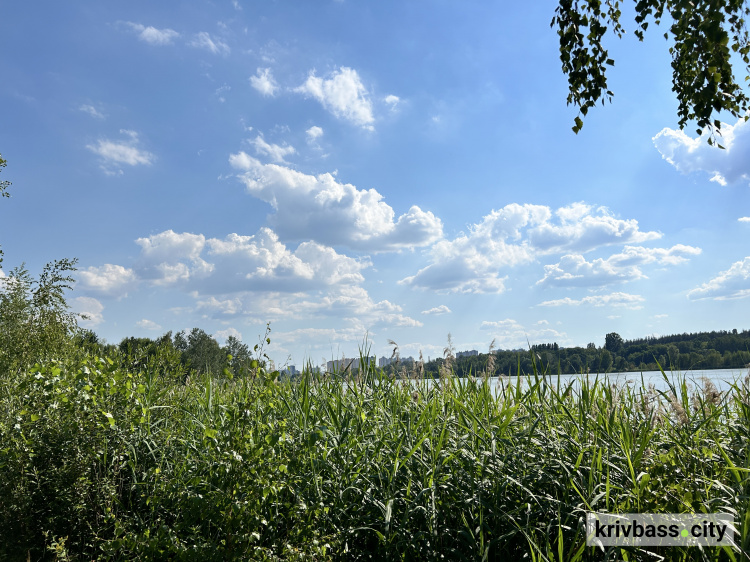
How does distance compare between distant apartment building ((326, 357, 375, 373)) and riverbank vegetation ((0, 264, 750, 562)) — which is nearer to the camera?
riverbank vegetation ((0, 264, 750, 562))

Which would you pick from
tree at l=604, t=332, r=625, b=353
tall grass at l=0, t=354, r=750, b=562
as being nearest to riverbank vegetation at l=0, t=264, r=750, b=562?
tall grass at l=0, t=354, r=750, b=562

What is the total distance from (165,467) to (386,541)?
2144 mm

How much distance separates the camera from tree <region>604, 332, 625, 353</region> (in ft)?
16.7

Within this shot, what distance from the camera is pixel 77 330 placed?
10578mm

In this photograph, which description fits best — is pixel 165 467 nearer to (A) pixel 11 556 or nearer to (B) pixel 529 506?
(A) pixel 11 556

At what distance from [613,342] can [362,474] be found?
3.65m

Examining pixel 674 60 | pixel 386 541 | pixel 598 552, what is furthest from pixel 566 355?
pixel 674 60

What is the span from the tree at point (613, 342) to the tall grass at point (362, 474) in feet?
2.84

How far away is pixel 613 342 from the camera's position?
5.48 m

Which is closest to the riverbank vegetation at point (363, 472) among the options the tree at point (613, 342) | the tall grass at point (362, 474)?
the tall grass at point (362, 474)

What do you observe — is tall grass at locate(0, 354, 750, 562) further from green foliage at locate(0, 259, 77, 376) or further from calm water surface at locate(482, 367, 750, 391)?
green foliage at locate(0, 259, 77, 376)

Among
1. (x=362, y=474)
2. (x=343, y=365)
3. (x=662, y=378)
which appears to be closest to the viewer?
(x=362, y=474)

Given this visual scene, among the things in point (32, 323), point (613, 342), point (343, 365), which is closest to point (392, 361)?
point (343, 365)

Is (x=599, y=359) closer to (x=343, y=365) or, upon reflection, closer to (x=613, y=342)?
(x=613, y=342)
